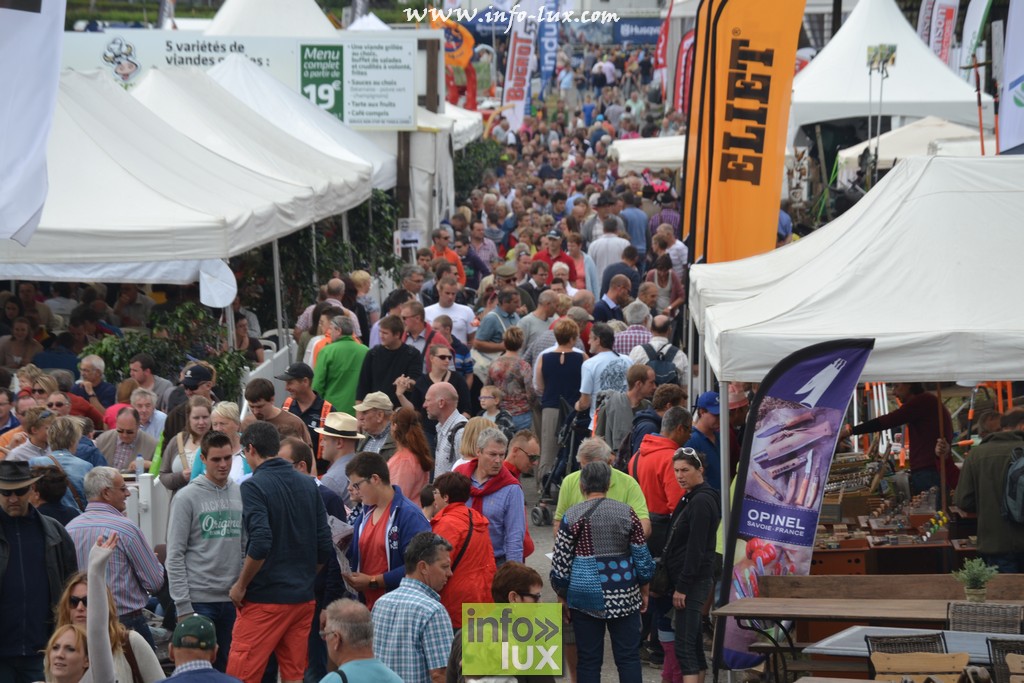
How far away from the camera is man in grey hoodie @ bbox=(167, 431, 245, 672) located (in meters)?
6.65

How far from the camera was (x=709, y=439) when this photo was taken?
27.2 ft

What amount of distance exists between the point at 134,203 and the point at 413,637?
6843 millimetres

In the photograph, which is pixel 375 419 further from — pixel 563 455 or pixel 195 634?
pixel 195 634

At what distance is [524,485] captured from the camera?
12.1 m

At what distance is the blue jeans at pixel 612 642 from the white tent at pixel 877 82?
55.9ft

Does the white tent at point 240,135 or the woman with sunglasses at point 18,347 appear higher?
the white tent at point 240,135

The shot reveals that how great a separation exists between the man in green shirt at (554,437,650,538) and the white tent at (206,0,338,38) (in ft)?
59.9

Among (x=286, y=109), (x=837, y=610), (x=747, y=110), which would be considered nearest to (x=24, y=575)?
(x=837, y=610)

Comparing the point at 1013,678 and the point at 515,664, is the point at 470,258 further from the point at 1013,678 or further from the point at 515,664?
the point at 515,664

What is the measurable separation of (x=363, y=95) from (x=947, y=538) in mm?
14437

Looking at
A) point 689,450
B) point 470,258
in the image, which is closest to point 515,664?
point 689,450

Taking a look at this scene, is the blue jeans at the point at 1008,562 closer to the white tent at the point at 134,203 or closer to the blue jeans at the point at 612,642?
the blue jeans at the point at 612,642

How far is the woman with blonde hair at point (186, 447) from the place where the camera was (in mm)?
8172

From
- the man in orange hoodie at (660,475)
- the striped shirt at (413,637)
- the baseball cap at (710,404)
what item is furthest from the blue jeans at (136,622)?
the baseball cap at (710,404)
